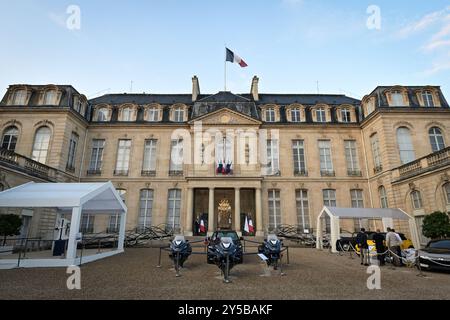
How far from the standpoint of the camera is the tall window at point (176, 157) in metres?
21.5

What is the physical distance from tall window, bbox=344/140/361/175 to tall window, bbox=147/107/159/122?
56.5ft

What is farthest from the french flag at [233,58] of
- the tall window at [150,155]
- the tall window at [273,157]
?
the tall window at [150,155]

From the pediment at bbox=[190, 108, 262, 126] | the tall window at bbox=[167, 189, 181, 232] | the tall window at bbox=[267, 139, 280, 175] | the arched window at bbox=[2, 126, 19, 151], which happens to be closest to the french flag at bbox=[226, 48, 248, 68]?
the pediment at bbox=[190, 108, 262, 126]

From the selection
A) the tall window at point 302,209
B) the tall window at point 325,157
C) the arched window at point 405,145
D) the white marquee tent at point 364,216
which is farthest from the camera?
the tall window at point 325,157

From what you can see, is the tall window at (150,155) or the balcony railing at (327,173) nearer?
the balcony railing at (327,173)

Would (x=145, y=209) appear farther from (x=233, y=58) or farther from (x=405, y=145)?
(x=405, y=145)

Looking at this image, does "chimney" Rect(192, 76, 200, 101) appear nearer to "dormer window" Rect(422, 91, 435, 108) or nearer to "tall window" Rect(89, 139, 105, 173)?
"tall window" Rect(89, 139, 105, 173)

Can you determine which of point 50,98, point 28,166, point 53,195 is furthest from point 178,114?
point 53,195

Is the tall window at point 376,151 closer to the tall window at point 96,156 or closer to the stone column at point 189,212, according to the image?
the stone column at point 189,212

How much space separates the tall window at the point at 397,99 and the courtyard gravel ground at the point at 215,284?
14889 millimetres

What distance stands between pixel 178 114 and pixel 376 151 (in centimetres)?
1715

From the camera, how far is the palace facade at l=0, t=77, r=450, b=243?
61.2ft

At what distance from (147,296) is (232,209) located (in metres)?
16.5
